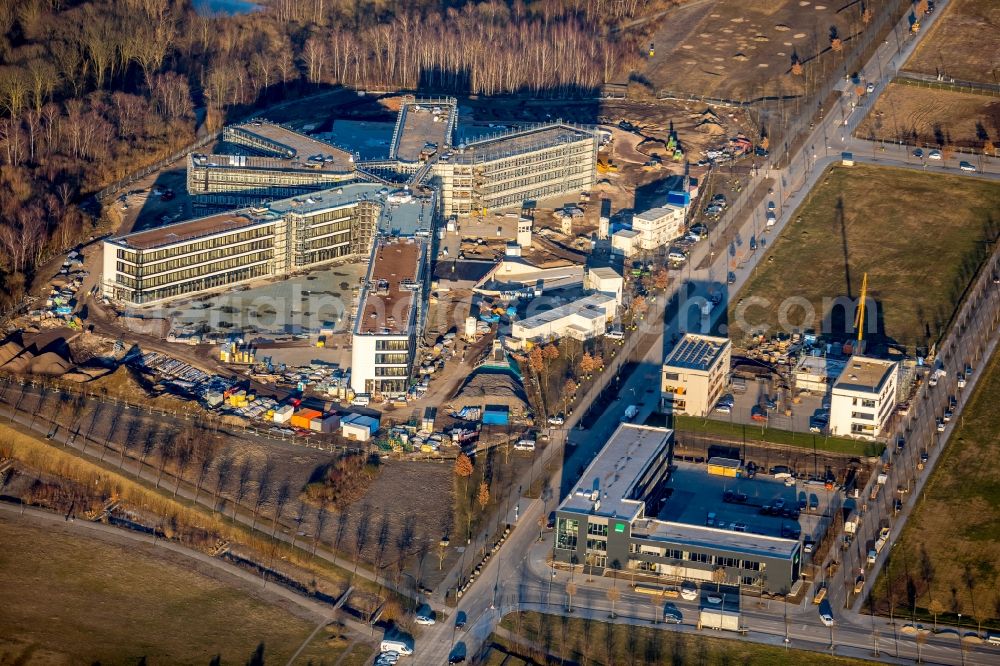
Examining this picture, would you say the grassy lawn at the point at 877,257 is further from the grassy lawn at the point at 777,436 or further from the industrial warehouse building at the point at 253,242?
the industrial warehouse building at the point at 253,242

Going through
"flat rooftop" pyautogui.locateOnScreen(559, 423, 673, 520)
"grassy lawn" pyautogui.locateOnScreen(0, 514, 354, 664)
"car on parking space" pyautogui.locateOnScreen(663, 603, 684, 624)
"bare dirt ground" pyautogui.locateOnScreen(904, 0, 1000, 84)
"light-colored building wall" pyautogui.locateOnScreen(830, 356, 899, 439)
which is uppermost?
"bare dirt ground" pyautogui.locateOnScreen(904, 0, 1000, 84)

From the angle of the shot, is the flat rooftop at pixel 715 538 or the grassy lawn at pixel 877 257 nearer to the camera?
the flat rooftop at pixel 715 538

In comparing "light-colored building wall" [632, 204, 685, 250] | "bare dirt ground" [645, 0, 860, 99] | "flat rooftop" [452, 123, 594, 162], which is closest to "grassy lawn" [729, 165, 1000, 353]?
"light-colored building wall" [632, 204, 685, 250]

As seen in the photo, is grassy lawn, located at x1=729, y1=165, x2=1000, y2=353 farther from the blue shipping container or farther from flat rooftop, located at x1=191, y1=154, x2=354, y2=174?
flat rooftop, located at x1=191, y1=154, x2=354, y2=174

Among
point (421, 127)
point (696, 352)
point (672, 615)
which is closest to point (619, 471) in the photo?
point (672, 615)

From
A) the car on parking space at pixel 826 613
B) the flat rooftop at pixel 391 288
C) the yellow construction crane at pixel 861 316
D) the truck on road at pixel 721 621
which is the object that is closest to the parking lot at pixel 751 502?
the car on parking space at pixel 826 613

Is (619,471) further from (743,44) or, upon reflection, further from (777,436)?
(743,44)

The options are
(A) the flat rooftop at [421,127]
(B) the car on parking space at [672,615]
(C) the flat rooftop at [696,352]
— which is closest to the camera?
(B) the car on parking space at [672,615]
